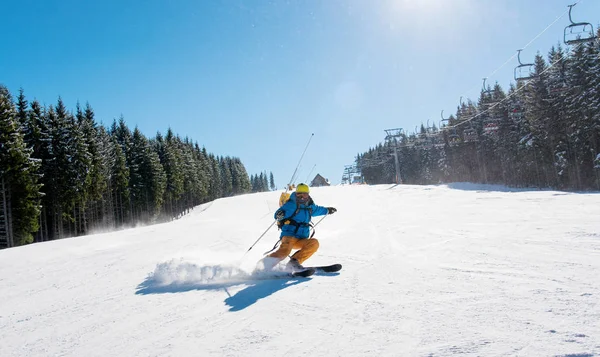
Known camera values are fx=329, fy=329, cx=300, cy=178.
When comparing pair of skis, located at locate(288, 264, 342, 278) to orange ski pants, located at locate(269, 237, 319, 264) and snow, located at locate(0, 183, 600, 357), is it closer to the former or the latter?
snow, located at locate(0, 183, 600, 357)

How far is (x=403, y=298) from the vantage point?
379 cm

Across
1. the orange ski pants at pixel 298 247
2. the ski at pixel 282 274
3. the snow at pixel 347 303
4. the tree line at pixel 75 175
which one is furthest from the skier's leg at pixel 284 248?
the tree line at pixel 75 175

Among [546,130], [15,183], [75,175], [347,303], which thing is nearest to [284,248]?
[347,303]

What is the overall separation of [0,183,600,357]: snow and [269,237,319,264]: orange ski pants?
25.6 inches

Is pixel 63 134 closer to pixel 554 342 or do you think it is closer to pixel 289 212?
pixel 289 212

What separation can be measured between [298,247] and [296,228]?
14.1 inches

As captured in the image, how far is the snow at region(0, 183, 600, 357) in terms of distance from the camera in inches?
107

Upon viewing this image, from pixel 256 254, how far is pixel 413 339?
5522 mm

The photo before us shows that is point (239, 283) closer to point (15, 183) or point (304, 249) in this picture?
point (304, 249)

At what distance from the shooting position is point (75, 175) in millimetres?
31266

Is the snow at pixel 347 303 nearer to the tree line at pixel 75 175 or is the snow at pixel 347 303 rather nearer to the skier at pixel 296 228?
the skier at pixel 296 228

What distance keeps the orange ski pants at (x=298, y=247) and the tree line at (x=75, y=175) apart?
27.8m

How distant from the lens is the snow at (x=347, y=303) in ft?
8.96

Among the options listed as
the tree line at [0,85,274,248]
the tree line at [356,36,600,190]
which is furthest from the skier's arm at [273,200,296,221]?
the tree line at [0,85,274,248]
